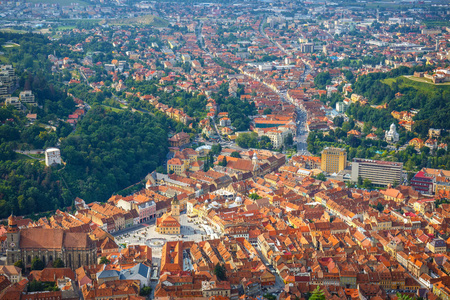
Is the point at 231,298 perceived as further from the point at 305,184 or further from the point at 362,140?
the point at 362,140

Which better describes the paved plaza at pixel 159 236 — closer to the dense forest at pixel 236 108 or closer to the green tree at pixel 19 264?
the green tree at pixel 19 264

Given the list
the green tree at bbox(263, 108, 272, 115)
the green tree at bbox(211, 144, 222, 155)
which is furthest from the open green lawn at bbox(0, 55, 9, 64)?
the green tree at bbox(263, 108, 272, 115)

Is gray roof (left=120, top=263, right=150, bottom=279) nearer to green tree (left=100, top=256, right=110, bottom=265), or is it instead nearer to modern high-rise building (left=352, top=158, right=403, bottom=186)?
green tree (left=100, top=256, right=110, bottom=265)

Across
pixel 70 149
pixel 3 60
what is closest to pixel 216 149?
pixel 70 149

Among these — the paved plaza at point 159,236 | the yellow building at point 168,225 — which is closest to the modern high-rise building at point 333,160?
the paved plaza at point 159,236

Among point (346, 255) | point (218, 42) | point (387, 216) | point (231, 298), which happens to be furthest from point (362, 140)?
point (218, 42)

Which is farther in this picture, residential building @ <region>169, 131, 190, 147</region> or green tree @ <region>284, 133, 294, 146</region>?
residential building @ <region>169, 131, 190, 147</region>
